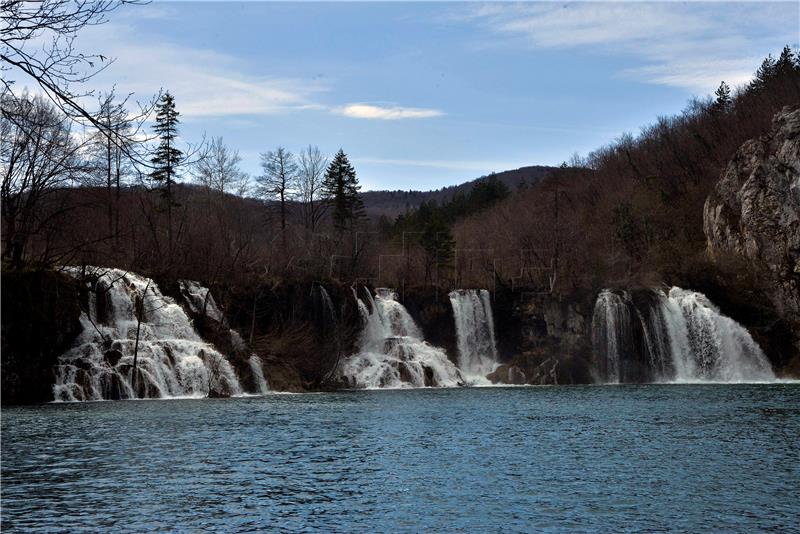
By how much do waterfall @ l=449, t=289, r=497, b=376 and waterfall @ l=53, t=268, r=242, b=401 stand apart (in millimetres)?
21689

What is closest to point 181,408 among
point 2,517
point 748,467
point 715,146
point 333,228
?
point 2,517

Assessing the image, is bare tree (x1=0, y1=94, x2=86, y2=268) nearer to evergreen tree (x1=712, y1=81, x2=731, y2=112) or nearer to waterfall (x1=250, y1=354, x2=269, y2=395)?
waterfall (x1=250, y1=354, x2=269, y2=395)

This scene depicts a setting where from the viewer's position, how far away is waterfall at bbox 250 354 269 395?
52.8 m

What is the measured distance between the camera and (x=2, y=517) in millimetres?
17547

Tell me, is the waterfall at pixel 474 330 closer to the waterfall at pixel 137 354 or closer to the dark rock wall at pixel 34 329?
the waterfall at pixel 137 354

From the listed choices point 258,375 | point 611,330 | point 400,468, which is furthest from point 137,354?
point 611,330

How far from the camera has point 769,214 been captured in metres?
73.9

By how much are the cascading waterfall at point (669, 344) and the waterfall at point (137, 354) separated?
29251 millimetres

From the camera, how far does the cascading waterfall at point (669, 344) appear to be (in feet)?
216

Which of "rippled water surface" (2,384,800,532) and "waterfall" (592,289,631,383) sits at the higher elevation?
"waterfall" (592,289,631,383)

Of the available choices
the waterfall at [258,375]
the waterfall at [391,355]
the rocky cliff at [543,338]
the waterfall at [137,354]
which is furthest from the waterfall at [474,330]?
the waterfall at [137,354]

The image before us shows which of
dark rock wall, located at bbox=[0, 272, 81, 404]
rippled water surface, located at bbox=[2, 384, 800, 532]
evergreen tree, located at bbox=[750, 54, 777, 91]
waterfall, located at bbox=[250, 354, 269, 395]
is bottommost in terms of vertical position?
rippled water surface, located at bbox=[2, 384, 800, 532]

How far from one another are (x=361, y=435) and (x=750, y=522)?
16.0 metres

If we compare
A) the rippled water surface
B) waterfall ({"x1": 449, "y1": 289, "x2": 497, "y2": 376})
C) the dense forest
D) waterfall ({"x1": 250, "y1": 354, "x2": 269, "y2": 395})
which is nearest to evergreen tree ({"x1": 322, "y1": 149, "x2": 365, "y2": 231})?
the dense forest
